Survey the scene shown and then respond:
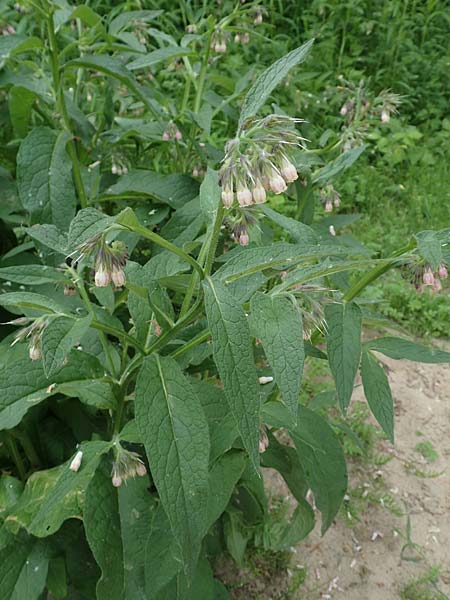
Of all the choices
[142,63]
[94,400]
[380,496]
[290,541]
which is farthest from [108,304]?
[380,496]

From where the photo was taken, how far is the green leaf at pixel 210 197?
57.1 inches

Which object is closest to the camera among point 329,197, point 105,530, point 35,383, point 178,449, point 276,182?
point 276,182

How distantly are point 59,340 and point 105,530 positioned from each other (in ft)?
1.96

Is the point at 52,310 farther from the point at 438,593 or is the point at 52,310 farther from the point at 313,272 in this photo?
the point at 438,593

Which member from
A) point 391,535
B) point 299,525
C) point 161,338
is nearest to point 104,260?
point 161,338

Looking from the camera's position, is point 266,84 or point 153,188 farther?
point 153,188

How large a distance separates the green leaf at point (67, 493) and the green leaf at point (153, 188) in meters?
0.86

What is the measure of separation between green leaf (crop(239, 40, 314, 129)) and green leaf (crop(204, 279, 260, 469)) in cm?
35

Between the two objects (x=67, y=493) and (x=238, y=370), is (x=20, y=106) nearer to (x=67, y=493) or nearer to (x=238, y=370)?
(x=67, y=493)

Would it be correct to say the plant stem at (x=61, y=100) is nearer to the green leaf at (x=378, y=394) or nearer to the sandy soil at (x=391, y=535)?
the green leaf at (x=378, y=394)

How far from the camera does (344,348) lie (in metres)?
1.43

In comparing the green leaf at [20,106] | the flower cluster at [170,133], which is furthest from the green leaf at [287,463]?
the green leaf at [20,106]

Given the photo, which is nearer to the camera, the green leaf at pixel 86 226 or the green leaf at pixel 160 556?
the green leaf at pixel 86 226

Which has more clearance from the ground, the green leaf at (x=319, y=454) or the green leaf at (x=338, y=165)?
the green leaf at (x=338, y=165)
